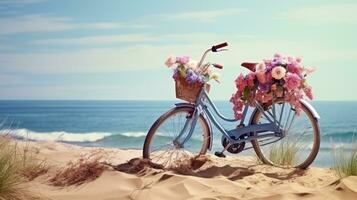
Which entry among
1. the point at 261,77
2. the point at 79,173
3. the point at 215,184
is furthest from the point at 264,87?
the point at 79,173

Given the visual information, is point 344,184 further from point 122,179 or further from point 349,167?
point 122,179

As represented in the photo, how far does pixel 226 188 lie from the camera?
16.5 ft

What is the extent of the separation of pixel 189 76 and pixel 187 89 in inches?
6.1


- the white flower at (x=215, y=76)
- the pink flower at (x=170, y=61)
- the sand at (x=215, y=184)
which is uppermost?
the pink flower at (x=170, y=61)

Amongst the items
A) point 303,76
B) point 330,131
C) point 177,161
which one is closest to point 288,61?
A: point 303,76

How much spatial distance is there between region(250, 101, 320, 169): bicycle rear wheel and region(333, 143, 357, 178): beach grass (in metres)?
0.64

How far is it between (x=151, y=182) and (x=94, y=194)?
1.73 ft

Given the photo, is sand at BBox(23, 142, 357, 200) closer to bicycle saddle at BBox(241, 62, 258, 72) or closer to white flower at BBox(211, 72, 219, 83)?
white flower at BBox(211, 72, 219, 83)

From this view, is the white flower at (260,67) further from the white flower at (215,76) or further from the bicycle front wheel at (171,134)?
the bicycle front wheel at (171,134)

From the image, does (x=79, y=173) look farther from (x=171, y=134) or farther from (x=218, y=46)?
(x=218, y=46)

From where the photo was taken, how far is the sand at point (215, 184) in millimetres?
4715

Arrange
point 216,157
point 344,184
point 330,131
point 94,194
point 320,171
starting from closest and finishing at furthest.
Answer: point 344,184 → point 94,194 → point 320,171 → point 216,157 → point 330,131

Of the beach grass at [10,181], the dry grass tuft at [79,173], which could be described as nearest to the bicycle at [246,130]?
the dry grass tuft at [79,173]

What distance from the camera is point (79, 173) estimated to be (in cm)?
587
